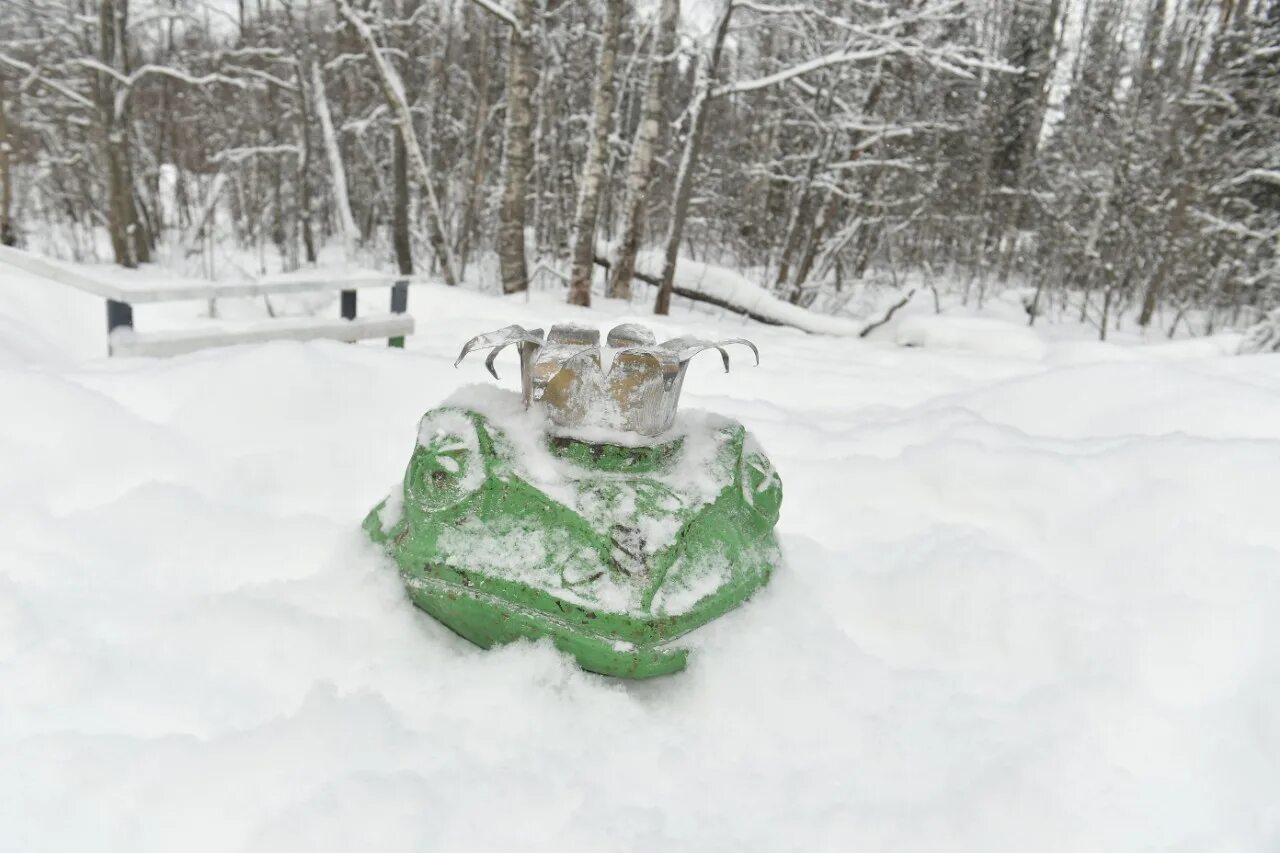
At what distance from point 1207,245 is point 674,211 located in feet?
32.0

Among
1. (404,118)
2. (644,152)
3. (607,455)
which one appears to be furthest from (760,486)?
(404,118)

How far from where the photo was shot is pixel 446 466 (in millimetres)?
1393

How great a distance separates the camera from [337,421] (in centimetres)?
246

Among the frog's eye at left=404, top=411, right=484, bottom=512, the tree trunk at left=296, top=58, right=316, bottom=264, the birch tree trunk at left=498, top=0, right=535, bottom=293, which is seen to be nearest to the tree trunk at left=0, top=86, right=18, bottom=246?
the tree trunk at left=296, top=58, right=316, bottom=264

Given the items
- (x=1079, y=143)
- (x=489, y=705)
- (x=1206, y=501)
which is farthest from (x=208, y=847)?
(x=1079, y=143)

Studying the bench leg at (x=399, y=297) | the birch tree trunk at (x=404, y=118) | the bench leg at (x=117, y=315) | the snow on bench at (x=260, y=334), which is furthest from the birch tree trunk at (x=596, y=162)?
the bench leg at (x=117, y=315)

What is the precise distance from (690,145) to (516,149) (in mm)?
1698

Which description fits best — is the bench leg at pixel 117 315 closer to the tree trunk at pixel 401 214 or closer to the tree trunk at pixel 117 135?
the tree trunk at pixel 401 214

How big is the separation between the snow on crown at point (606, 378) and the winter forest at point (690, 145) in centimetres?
556

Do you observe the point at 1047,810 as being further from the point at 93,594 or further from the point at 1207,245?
the point at 1207,245

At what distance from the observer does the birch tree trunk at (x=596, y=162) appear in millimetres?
6625

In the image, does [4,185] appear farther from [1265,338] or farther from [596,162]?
[1265,338]

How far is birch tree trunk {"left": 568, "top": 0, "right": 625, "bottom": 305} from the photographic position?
662 cm

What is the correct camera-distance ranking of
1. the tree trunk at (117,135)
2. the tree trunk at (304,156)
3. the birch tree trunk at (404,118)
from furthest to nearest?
the tree trunk at (304,156) < the tree trunk at (117,135) < the birch tree trunk at (404,118)
